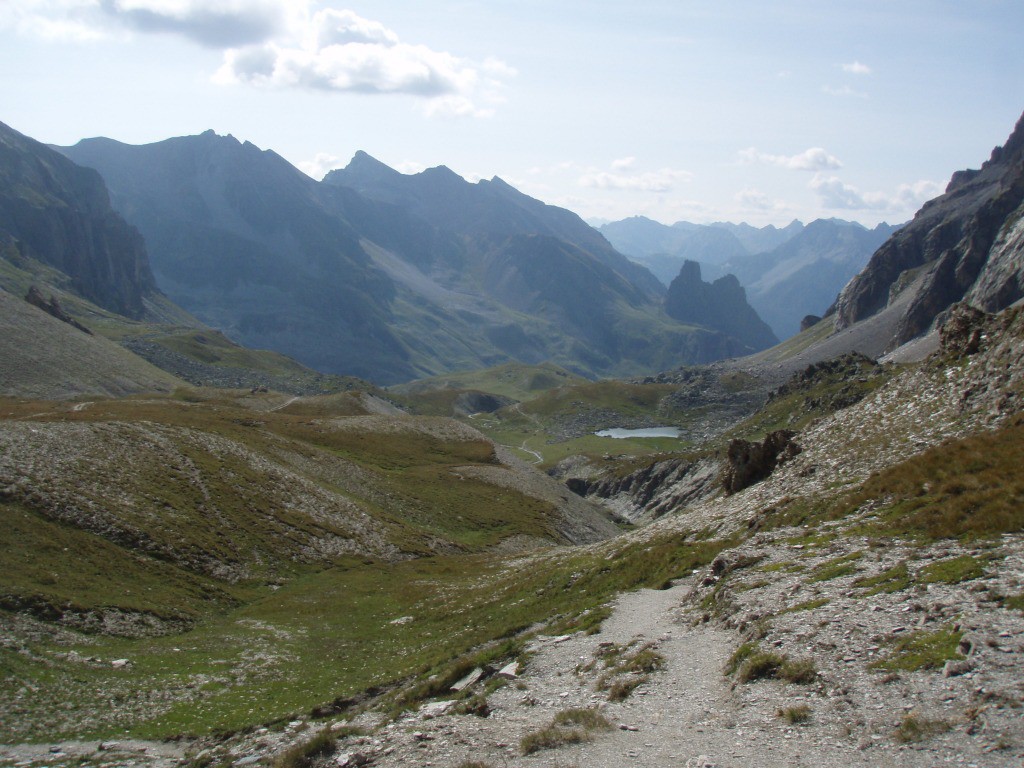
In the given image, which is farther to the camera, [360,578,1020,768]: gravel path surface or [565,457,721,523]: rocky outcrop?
[565,457,721,523]: rocky outcrop

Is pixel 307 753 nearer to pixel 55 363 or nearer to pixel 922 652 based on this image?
pixel 922 652

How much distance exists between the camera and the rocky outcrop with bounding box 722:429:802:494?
154ft

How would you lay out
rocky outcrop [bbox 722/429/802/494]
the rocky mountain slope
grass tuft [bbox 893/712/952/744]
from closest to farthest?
1. grass tuft [bbox 893/712/952/744]
2. rocky outcrop [bbox 722/429/802/494]
3. the rocky mountain slope

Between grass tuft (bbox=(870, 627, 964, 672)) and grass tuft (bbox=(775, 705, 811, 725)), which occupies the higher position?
grass tuft (bbox=(870, 627, 964, 672))

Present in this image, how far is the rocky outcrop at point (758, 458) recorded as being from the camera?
1843 inches

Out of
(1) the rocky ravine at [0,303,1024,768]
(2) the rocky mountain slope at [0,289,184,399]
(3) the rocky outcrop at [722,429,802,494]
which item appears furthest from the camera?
(2) the rocky mountain slope at [0,289,184,399]

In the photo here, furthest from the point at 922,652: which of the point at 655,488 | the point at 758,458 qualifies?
the point at 655,488

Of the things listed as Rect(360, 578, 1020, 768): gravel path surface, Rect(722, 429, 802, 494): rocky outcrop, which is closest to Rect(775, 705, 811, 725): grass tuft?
Rect(360, 578, 1020, 768): gravel path surface

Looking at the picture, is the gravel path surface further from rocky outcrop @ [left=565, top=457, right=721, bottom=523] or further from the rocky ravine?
rocky outcrop @ [left=565, top=457, right=721, bottom=523]

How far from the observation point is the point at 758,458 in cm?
4841

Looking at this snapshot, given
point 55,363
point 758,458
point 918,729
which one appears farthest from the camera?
point 55,363

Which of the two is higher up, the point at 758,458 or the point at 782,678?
the point at 758,458

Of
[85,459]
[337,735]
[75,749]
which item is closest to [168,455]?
[85,459]

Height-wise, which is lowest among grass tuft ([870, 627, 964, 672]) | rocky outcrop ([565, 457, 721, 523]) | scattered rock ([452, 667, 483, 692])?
rocky outcrop ([565, 457, 721, 523])
